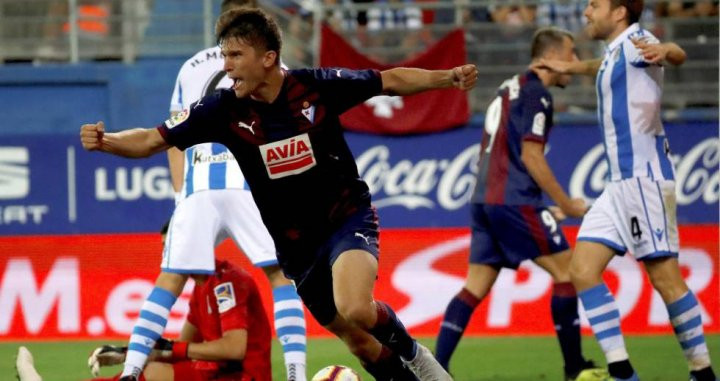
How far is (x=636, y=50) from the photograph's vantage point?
6.48 metres

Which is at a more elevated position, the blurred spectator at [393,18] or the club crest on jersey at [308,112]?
the blurred spectator at [393,18]

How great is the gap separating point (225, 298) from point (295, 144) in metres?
1.54

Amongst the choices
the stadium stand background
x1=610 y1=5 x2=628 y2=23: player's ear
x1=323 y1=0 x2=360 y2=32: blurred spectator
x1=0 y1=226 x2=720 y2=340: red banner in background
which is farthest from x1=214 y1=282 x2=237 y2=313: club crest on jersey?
x1=323 y1=0 x2=360 y2=32: blurred spectator

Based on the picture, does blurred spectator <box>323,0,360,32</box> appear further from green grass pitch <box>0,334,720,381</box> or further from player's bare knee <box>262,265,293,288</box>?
player's bare knee <box>262,265,293,288</box>

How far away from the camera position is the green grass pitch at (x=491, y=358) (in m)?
7.83

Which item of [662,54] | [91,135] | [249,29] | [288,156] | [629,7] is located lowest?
[288,156]

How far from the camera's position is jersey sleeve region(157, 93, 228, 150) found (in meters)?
5.53

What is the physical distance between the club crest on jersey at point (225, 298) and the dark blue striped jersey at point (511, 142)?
1830mm

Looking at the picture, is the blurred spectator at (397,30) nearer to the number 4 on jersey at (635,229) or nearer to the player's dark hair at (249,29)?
the number 4 on jersey at (635,229)

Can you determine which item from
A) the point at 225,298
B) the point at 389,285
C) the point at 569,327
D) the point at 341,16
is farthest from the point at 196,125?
the point at 341,16

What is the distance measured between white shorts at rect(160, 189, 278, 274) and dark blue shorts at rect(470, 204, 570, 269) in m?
1.62

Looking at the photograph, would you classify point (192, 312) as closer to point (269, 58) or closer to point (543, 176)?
point (269, 58)

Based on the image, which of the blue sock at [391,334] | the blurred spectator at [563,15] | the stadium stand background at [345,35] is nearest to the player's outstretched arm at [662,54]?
the blue sock at [391,334]

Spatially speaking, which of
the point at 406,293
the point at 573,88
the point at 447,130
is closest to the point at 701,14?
the point at 573,88
